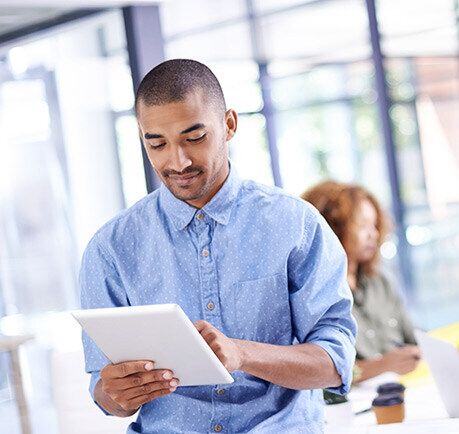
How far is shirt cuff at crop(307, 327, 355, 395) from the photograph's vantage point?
7.18ft

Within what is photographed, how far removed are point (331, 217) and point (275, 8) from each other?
6.67m

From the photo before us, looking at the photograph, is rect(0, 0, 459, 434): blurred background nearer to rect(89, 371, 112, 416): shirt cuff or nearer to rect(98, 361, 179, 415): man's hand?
rect(89, 371, 112, 416): shirt cuff

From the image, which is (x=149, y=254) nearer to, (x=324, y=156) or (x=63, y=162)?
(x=63, y=162)

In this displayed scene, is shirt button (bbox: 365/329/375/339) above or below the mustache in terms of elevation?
below

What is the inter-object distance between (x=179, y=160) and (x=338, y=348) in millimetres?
468

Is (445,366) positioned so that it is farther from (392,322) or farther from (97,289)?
(392,322)

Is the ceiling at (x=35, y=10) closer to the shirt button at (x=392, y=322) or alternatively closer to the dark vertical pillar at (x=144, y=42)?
the dark vertical pillar at (x=144, y=42)

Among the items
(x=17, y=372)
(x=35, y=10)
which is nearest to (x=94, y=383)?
(x=17, y=372)

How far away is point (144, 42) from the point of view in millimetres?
4797

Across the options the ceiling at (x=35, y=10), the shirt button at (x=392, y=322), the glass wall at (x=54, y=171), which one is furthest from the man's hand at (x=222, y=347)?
the glass wall at (x=54, y=171)

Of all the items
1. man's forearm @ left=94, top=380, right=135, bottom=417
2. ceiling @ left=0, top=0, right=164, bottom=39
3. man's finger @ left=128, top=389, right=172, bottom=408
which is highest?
ceiling @ left=0, top=0, right=164, bottom=39

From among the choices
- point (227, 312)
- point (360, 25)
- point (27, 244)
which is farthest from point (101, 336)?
point (360, 25)

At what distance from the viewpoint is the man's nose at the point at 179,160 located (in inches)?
82.4

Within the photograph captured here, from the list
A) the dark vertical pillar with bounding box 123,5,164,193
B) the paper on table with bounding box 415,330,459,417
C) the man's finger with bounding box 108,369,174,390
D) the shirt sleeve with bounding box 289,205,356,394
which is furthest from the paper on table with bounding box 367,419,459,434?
the dark vertical pillar with bounding box 123,5,164,193
